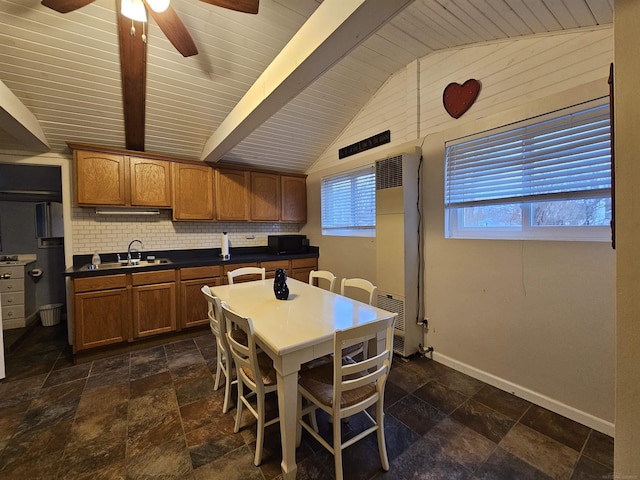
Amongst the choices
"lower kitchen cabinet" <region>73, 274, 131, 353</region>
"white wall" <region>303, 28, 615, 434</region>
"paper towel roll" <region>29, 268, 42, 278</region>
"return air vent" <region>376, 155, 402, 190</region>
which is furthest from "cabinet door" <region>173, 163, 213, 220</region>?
"white wall" <region>303, 28, 615, 434</region>

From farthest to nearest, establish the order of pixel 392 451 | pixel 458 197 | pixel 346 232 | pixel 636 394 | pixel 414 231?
pixel 346 232 → pixel 414 231 → pixel 458 197 → pixel 392 451 → pixel 636 394

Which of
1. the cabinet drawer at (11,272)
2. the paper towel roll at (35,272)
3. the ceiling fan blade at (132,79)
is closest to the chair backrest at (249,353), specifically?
the ceiling fan blade at (132,79)

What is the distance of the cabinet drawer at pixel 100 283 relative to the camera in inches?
106

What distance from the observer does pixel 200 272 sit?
11.0 feet

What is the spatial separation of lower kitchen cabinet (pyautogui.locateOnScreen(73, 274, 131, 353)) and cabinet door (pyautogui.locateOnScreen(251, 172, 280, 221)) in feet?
6.17

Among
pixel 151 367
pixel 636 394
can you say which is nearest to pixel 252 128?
pixel 151 367

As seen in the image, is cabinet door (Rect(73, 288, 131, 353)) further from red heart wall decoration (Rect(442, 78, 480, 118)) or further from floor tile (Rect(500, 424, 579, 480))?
red heart wall decoration (Rect(442, 78, 480, 118))

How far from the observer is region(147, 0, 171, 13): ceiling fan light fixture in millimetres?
1394

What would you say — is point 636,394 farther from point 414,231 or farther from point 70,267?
point 70,267

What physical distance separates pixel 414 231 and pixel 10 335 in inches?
193

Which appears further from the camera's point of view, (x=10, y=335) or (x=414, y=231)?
(x=10, y=335)

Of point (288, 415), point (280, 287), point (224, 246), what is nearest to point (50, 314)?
point (224, 246)

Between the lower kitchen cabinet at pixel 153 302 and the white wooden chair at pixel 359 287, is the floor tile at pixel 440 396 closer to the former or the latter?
the white wooden chair at pixel 359 287

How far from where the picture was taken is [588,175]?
1.74 m
